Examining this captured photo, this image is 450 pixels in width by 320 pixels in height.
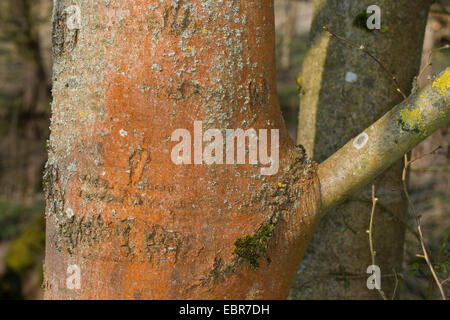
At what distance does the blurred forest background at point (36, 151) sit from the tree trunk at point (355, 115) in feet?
0.79

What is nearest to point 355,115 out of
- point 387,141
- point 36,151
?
point 387,141

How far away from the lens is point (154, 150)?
1016mm

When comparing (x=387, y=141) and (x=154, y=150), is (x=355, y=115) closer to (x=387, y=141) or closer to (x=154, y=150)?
(x=387, y=141)

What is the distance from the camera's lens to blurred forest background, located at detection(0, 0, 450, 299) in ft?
9.52

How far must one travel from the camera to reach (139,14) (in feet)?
3.26

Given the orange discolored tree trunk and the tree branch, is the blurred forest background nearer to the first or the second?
the tree branch

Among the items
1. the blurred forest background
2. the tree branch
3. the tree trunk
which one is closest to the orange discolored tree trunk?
the tree branch

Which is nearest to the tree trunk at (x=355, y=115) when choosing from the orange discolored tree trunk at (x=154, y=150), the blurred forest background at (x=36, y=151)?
the blurred forest background at (x=36, y=151)

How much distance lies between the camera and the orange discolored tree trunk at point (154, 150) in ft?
3.31

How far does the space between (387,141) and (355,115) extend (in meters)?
0.58

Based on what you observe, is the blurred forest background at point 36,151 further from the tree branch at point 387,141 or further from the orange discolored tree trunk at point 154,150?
the orange discolored tree trunk at point 154,150
